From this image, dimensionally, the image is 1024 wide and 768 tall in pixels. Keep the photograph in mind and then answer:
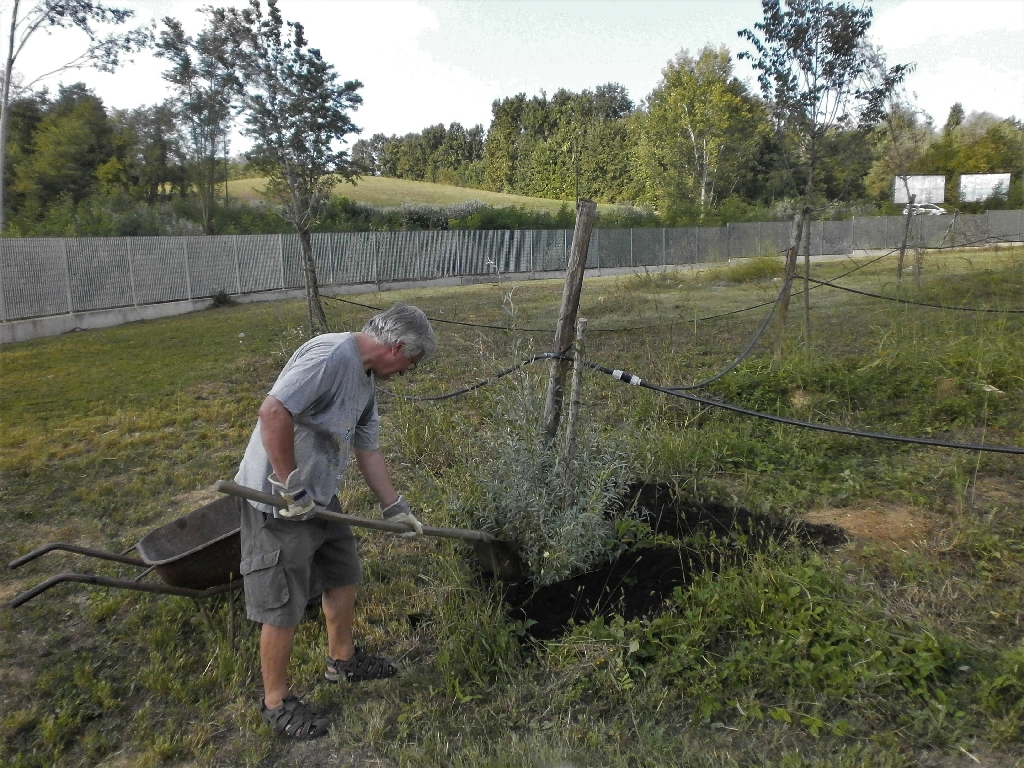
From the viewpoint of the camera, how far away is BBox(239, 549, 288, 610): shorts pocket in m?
2.64

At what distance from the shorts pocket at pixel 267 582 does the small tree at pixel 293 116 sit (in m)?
5.90

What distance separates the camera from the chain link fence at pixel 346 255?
13.6 metres

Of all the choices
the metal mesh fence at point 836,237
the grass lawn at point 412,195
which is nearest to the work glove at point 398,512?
the metal mesh fence at point 836,237

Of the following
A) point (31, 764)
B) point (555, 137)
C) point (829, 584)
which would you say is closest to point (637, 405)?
point (829, 584)

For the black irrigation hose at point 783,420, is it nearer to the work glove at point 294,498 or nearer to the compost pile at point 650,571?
the compost pile at point 650,571

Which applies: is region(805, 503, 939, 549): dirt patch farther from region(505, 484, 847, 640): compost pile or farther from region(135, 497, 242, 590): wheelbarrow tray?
region(135, 497, 242, 590): wheelbarrow tray

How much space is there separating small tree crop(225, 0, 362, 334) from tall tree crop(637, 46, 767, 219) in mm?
20678

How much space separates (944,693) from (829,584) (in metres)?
0.62

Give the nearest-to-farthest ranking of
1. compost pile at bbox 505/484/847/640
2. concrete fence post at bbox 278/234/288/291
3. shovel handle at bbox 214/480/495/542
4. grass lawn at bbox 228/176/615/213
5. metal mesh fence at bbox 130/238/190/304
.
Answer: shovel handle at bbox 214/480/495/542
compost pile at bbox 505/484/847/640
metal mesh fence at bbox 130/238/190/304
concrete fence post at bbox 278/234/288/291
grass lawn at bbox 228/176/615/213

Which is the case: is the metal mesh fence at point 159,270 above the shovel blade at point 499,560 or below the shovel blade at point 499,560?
above

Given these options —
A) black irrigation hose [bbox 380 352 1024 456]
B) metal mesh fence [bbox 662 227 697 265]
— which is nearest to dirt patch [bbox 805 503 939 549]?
black irrigation hose [bbox 380 352 1024 456]

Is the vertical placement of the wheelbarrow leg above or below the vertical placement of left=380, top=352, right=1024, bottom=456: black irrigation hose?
below

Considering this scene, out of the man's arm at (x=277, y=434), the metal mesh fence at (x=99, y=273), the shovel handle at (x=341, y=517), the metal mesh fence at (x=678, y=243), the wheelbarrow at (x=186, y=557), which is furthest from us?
the metal mesh fence at (x=678, y=243)

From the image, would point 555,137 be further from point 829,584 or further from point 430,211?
point 829,584
